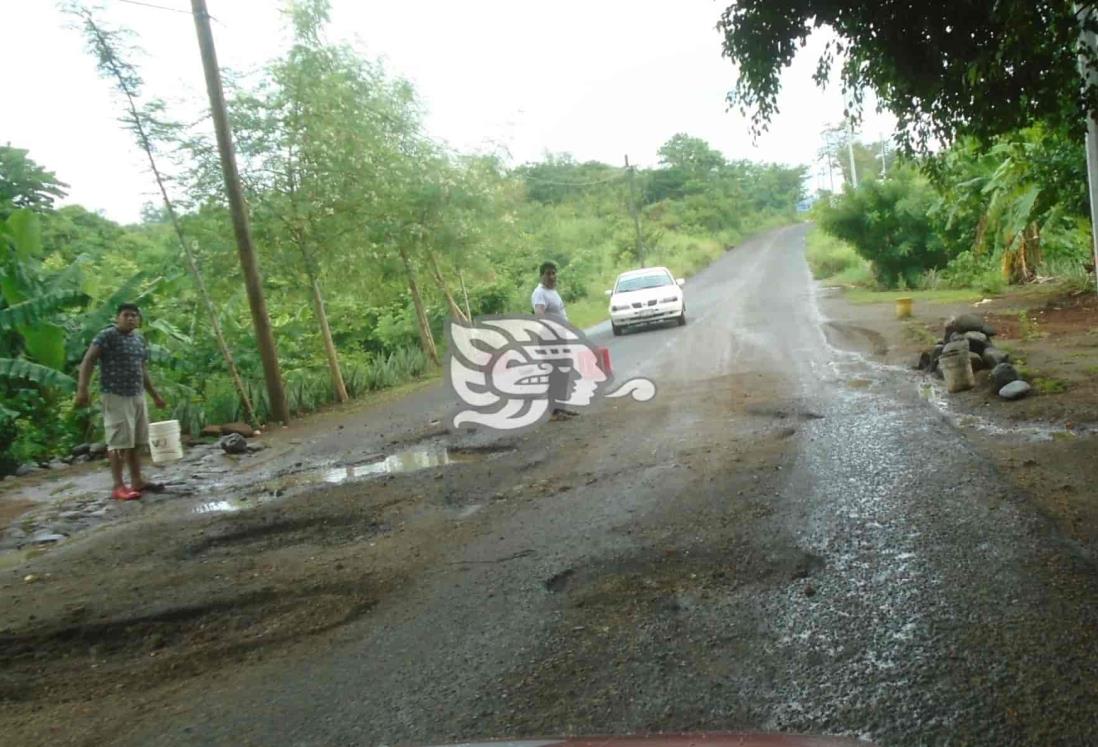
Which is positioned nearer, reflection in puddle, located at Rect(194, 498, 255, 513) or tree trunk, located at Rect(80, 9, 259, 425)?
reflection in puddle, located at Rect(194, 498, 255, 513)

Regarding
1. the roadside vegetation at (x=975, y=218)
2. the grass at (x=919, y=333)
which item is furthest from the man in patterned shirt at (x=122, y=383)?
the grass at (x=919, y=333)

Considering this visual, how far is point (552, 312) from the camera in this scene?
9898 mm

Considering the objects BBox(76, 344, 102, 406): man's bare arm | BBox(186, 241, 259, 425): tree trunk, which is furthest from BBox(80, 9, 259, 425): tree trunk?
BBox(76, 344, 102, 406): man's bare arm

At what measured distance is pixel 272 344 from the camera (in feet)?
40.3

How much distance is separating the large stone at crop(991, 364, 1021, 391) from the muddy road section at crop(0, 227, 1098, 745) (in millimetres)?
1146

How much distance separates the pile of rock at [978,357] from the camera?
7793mm

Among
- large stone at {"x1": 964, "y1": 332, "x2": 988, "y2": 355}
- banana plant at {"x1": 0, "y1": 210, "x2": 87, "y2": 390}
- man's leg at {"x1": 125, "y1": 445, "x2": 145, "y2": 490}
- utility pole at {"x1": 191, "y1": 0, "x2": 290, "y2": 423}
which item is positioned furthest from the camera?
utility pole at {"x1": 191, "y1": 0, "x2": 290, "y2": 423}

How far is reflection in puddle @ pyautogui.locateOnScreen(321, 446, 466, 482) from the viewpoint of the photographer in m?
7.94

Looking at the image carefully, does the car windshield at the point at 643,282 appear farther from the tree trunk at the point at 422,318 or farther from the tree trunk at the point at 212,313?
the tree trunk at the point at 212,313

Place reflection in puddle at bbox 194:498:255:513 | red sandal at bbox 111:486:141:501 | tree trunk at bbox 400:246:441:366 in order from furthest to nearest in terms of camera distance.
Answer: tree trunk at bbox 400:246:441:366, red sandal at bbox 111:486:141:501, reflection in puddle at bbox 194:498:255:513

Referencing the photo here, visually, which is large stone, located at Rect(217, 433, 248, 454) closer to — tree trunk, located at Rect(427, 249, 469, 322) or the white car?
tree trunk, located at Rect(427, 249, 469, 322)

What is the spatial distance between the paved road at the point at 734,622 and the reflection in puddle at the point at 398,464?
1.98 m

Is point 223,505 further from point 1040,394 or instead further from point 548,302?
point 1040,394

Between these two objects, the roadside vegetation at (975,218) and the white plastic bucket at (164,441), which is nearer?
the white plastic bucket at (164,441)
